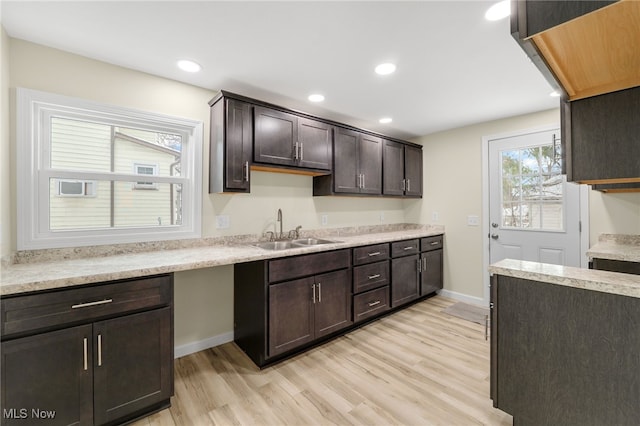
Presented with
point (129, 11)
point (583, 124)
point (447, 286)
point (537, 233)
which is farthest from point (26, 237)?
point (537, 233)

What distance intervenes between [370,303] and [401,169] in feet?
6.45

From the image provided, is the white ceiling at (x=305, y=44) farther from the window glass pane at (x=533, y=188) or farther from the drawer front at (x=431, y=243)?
→ the drawer front at (x=431, y=243)

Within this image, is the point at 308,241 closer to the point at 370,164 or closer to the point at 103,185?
the point at 370,164

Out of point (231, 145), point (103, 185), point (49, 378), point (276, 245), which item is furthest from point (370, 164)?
point (49, 378)

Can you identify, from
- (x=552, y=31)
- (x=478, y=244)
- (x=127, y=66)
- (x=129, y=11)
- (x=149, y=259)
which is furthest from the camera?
(x=478, y=244)

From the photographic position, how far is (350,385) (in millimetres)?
2000

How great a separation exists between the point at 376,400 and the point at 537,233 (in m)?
2.75

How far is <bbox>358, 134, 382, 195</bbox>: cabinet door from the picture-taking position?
3449 mm

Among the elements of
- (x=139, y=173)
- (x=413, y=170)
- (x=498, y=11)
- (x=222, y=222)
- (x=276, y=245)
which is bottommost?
(x=276, y=245)

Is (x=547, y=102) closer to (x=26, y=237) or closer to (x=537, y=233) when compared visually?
(x=537, y=233)

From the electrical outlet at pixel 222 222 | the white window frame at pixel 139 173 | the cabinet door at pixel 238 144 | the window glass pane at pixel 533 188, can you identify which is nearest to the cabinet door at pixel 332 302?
the electrical outlet at pixel 222 222

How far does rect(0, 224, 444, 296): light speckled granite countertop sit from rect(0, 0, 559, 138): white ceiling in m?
1.43

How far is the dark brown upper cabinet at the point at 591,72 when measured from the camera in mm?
913

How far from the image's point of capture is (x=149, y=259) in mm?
1938
